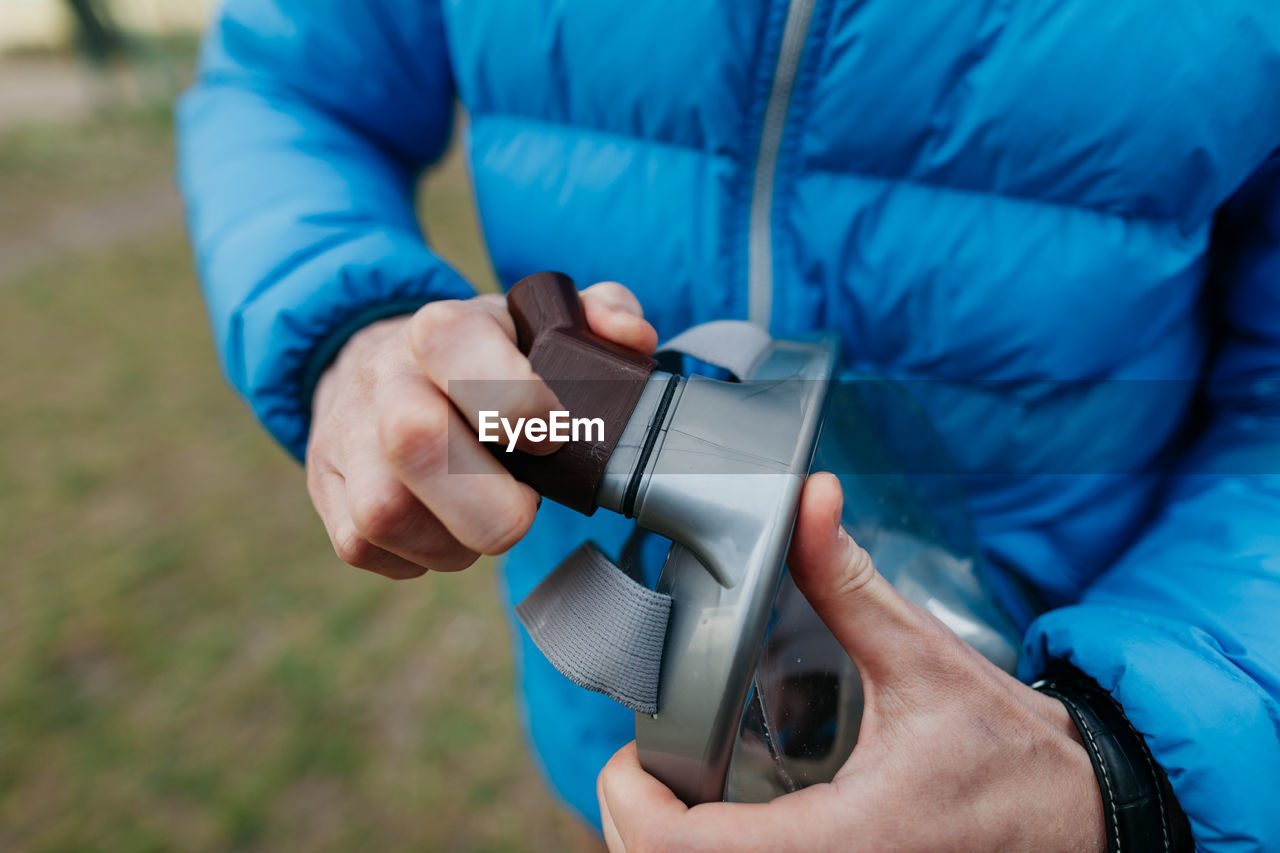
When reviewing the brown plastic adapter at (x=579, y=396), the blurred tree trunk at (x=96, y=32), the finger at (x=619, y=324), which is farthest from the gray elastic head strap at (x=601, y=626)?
the blurred tree trunk at (x=96, y=32)

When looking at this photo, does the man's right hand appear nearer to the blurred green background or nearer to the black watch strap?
the black watch strap

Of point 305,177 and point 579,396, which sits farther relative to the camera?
point 305,177

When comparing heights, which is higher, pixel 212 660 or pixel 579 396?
pixel 579 396

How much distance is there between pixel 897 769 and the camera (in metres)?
0.49

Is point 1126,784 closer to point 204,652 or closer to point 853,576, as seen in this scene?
point 853,576

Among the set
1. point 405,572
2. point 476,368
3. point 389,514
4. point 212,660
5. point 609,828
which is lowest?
point 212,660

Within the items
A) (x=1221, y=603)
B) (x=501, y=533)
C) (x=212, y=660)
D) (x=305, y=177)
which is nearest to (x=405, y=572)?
(x=501, y=533)

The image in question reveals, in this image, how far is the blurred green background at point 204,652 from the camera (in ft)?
5.40

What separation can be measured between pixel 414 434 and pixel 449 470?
0.11 ft

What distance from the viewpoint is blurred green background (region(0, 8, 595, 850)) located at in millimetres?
1646

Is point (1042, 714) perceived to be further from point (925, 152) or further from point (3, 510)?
point (3, 510)

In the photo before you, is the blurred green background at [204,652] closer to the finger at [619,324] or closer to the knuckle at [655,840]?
the knuckle at [655,840]

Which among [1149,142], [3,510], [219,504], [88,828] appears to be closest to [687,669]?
[1149,142]

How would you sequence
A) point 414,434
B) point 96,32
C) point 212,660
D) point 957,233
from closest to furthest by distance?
point 414,434 → point 957,233 → point 212,660 → point 96,32
